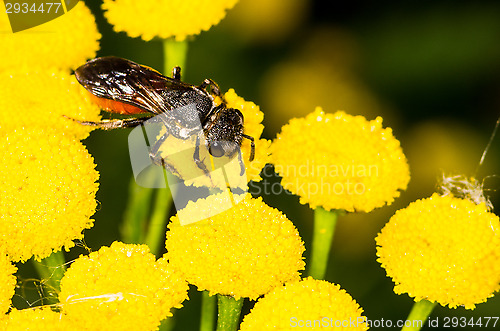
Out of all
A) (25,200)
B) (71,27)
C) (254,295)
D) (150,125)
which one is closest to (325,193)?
(254,295)

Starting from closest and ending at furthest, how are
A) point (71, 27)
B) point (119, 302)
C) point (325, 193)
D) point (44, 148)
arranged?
point (119, 302), point (44, 148), point (325, 193), point (71, 27)

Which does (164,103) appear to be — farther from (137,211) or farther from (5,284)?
(5,284)

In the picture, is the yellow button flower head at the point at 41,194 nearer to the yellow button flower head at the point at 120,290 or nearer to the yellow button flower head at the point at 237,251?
the yellow button flower head at the point at 120,290

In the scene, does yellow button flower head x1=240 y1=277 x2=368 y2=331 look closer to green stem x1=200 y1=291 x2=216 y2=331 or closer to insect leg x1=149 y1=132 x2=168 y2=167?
green stem x1=200 y1=291 x2=216 y2=331

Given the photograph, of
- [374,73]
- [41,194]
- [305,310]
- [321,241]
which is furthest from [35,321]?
[374,73]

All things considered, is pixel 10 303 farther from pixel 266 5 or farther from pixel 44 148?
pixel 266 5
